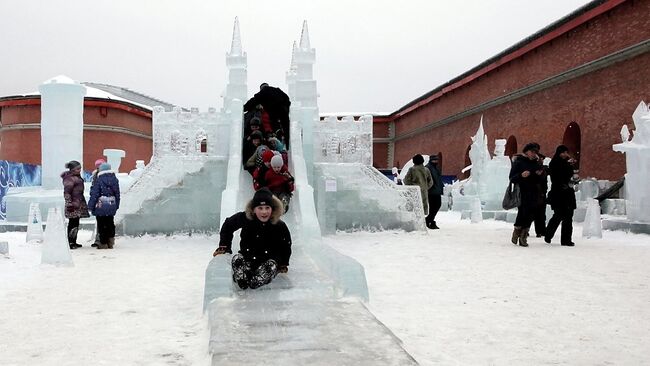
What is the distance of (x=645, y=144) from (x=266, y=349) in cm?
1007

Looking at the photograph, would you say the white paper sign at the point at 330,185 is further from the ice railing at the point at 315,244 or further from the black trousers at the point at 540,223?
the black trousers at the point at 540,223

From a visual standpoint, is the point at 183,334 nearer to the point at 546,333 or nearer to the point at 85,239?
the point at 546,333

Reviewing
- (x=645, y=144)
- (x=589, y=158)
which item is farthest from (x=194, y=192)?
(x=589, y=158)

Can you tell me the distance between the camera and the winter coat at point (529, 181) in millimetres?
8641

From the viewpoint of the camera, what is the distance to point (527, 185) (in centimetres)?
874

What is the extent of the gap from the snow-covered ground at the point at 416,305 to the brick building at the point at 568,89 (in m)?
10.7

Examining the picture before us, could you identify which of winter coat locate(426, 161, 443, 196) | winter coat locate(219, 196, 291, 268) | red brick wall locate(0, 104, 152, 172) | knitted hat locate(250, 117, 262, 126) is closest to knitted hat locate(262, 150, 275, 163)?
knitted hat locate(250, 117, 262, 126)

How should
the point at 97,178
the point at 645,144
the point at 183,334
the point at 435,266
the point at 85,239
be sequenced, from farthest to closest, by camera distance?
the point at 645,144 < the point at 85,239 < the point at 97,178 < the point at 435,266 < the point at 183,334

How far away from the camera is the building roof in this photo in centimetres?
1856

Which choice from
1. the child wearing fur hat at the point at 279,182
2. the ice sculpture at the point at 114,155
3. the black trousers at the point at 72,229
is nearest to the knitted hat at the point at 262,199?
the child wearing fur hat at the point at 279,182

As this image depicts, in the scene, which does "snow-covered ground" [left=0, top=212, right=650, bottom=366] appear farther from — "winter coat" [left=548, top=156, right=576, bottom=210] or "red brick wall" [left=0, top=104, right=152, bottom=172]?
"red brick wall" [left=0, top=104, right=152, bottom=172]

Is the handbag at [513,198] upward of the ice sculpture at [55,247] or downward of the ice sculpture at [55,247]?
upward

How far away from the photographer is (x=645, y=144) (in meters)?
10.7

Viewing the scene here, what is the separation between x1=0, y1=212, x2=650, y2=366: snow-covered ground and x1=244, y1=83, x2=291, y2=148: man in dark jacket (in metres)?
3.95
